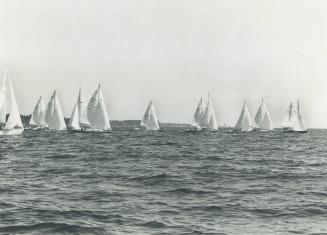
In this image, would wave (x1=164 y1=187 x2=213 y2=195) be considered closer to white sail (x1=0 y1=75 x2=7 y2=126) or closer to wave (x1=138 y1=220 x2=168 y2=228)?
wave (x1=138 y1=220 x2=168 y2=228)

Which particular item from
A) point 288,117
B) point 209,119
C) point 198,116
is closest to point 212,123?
point 209,119

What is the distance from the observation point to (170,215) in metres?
12.0

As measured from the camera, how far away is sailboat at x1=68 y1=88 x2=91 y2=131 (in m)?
81.0

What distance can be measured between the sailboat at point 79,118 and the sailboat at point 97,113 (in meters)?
1.12

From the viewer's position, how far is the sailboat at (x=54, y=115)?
290 ft

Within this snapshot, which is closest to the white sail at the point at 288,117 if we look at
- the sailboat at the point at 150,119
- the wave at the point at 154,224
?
the sailboat at the point at 150,119

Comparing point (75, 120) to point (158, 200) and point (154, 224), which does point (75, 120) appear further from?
point (154, 224)

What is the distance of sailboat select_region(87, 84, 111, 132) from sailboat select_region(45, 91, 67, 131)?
11724mm

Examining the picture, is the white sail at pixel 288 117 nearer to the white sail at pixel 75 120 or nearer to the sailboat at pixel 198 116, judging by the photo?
the sailboat at pixel 198 116

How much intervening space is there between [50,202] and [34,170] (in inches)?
324

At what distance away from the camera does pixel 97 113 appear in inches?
3130

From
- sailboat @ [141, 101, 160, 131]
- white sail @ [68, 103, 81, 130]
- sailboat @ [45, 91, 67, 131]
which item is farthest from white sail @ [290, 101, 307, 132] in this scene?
sailboat @ [45, 91, 67, 131]

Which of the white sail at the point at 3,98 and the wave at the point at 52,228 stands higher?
the white sail at the point at 3,98

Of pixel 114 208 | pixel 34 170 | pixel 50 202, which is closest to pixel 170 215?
pixel 114 208
